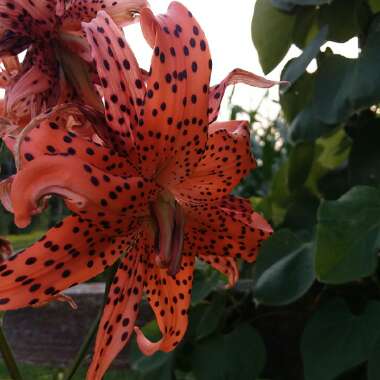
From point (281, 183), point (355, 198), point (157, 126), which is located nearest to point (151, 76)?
point (157, 126)

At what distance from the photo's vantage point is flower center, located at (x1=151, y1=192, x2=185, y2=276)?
0.45 meters

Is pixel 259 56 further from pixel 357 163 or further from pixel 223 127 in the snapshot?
pixel 223 127

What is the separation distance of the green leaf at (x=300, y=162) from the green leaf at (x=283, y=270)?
23 centimetres

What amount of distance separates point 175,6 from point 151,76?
48 mm

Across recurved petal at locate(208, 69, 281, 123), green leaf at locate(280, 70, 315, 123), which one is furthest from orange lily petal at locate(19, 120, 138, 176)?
green leaf at locate(280, 70, 315, 123)

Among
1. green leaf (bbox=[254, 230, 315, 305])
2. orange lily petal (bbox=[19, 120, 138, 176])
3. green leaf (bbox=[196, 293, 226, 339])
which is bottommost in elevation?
green leaf (bbox=[196, 293, 226, 339])

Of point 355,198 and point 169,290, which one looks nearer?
point 169,290

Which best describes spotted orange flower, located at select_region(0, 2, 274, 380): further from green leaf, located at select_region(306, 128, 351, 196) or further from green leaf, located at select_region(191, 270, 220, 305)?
green leaf, located at select_region(306, 128, 351, 196)

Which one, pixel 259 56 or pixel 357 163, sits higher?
pixel 259 56

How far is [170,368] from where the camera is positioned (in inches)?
46.7

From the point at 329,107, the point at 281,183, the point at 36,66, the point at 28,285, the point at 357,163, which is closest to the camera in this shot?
the point at 28,285

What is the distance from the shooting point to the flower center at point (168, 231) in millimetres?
451

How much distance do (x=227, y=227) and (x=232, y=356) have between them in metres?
0.68

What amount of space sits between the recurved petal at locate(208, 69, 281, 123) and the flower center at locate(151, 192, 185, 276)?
0.07m
